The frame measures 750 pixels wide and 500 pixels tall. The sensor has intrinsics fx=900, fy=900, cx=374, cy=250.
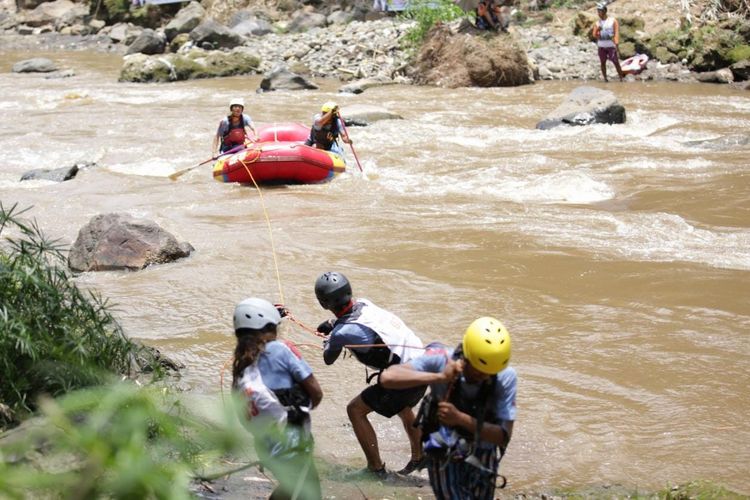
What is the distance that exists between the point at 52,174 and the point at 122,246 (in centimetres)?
440

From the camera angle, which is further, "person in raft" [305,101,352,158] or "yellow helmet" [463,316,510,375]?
"person in raft" [305,101,352,158]

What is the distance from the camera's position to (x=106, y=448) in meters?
0.85

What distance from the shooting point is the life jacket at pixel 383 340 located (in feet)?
14.2

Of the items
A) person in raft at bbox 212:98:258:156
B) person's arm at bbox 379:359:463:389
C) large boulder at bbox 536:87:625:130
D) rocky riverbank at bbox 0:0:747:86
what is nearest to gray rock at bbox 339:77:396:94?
rocky riverbank at bbox 0:0:747:86

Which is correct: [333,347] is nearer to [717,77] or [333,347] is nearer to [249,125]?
[249,125]

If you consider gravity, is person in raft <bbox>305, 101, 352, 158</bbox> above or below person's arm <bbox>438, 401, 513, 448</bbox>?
below

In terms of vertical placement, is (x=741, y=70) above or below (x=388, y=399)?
below

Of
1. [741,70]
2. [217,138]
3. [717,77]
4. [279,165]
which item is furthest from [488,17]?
[279,165]

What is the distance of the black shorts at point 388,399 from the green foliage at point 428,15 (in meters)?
18.2

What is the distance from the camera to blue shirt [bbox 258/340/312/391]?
3396 millimetres

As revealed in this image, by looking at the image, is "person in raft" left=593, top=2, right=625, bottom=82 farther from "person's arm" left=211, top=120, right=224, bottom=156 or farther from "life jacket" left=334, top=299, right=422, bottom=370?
"life jacket" left=334, top=299, right=422, bottom=370

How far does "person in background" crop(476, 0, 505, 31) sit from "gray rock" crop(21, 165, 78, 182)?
38.6 ft

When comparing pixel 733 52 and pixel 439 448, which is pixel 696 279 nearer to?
pixel 439 448

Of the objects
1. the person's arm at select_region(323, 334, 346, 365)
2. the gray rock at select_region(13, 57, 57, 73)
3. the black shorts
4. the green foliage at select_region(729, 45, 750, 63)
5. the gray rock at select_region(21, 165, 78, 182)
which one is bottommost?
the gray rock at select_region(13, 57, 57, 73)
